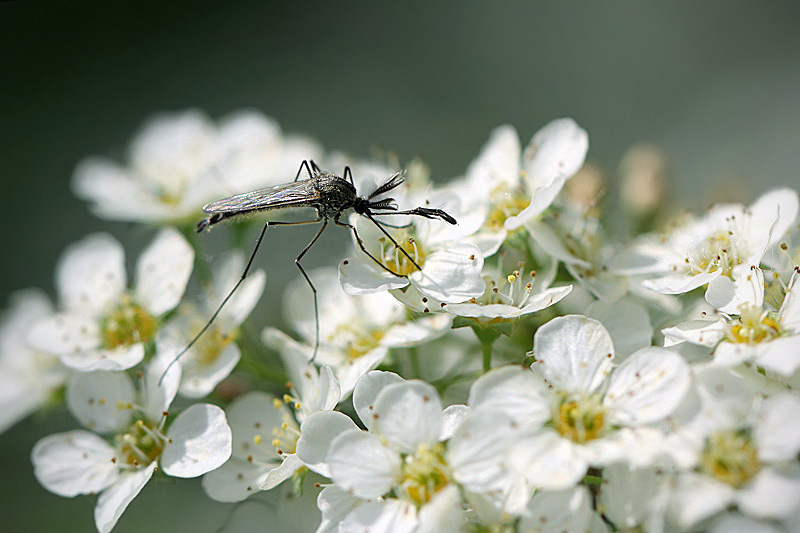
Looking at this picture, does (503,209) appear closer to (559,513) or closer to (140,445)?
(559,513)

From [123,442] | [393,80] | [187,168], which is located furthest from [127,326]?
[393,80]

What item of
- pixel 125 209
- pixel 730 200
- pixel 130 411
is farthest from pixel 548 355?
pixel 125 209

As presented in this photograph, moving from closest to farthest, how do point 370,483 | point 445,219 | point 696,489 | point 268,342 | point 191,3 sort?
point 696,489 < point 370,483 < point 445,219 < point 268,342 < point 191,3

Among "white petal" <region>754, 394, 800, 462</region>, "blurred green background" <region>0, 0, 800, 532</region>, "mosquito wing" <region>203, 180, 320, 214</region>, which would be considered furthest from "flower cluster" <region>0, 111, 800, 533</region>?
"blurred green background" <region>0, 0, 800, 532</region>

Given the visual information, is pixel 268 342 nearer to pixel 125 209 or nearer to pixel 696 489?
pixel 125 209

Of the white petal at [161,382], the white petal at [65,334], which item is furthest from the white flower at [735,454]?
the white petal at [65,334]

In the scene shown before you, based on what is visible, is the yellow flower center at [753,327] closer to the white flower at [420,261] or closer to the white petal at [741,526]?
the white petal at [741,526]
